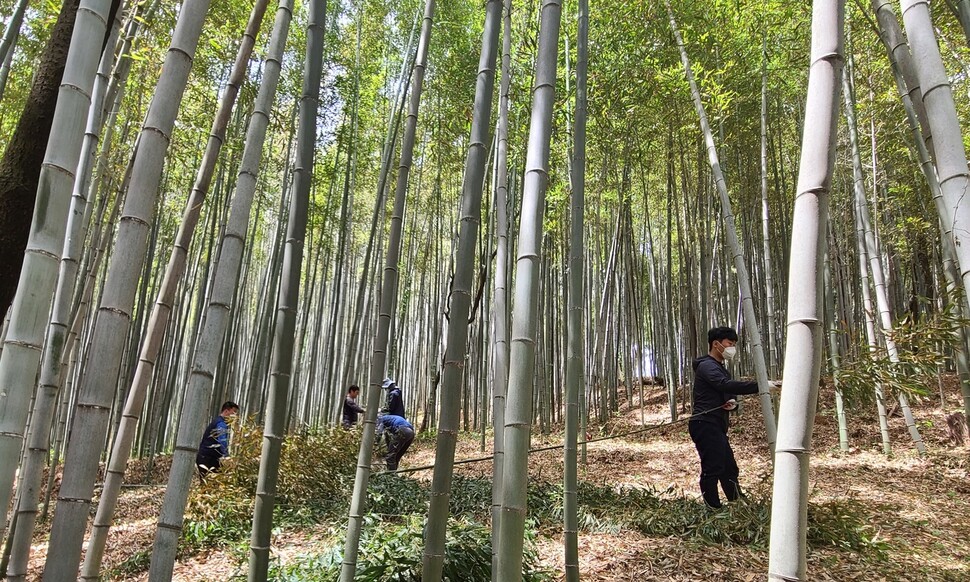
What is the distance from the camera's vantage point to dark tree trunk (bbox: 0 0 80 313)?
1759 mm

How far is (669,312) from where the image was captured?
7777 millimetres

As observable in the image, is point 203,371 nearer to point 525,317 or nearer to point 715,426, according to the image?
point 525,317

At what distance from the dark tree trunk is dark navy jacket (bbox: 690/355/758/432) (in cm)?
292

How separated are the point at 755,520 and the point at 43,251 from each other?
296 centimetres

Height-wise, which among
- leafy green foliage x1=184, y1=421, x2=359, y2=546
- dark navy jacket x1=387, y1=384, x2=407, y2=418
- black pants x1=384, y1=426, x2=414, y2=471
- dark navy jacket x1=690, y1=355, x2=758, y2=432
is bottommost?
leafy green foliage x1=184, y1=421, x2=359, y2=546

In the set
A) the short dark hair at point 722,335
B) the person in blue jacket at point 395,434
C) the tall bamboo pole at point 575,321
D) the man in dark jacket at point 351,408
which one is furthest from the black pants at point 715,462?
the man in dark jacket at point 351,408

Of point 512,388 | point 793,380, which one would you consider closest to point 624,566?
point 512,388

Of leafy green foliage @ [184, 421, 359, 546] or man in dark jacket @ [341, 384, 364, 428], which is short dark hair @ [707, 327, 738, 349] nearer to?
leafy green foliage @ [184, 421, 359, 546]

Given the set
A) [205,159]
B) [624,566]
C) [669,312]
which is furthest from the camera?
[669,312]

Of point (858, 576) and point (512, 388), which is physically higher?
point (512, 388)

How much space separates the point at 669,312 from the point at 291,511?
223 inches

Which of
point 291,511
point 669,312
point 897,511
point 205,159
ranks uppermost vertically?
point 669,312

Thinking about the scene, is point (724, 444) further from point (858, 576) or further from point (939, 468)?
point (939, 468)

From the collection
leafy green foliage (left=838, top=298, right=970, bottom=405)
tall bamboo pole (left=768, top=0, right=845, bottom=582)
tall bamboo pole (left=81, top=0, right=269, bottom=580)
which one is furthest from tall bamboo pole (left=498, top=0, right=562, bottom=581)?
leafy green foliage (left=838, top=298, right=970, bottom=405)
